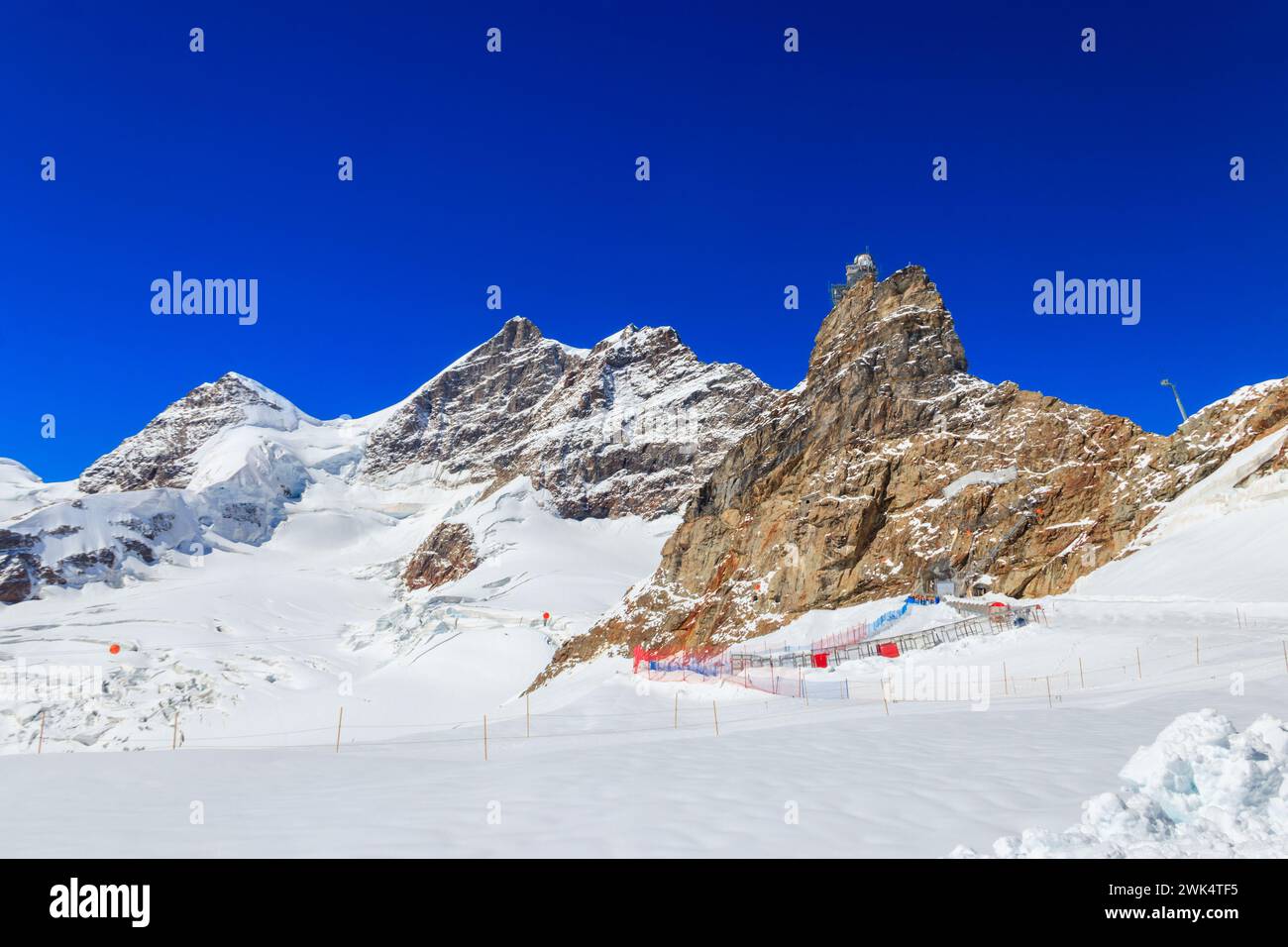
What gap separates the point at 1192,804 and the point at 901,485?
61.0 m

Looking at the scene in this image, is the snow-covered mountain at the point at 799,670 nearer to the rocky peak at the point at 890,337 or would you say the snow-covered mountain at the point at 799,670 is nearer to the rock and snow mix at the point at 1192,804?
the rock and snow mix at the point at 1192,804

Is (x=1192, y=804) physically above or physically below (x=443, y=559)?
above

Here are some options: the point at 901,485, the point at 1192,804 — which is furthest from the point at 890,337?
the point at 1192,804

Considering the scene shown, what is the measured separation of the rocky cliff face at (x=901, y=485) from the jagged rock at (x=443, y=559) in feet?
297

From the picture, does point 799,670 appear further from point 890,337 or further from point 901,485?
point 890,337

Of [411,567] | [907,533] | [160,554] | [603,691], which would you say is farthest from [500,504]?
[603,691]

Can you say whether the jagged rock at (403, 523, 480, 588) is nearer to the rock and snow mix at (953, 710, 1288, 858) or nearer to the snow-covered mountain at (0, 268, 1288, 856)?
the snow-covered mountain at (0, 268, 1288, 856)

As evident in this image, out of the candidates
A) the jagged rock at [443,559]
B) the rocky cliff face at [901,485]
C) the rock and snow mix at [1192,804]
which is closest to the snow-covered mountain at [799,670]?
the rock and snow mix at [1192,804]

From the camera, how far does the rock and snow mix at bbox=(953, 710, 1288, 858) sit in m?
6.10

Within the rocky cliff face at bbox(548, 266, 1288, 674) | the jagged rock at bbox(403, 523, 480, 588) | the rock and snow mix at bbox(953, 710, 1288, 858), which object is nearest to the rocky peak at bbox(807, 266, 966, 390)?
the rocky cliff face at bbox(548, 266, 1288, 674)

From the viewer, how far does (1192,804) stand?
283 inches

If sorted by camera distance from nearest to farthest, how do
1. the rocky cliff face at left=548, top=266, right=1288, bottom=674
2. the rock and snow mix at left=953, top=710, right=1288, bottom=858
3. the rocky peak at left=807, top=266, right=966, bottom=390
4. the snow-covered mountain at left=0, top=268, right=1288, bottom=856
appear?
the rock and snow mix at left=953, top=710, right=1288, bottom=858 → the snow-covered mountain at left=0, top=268, right=1288, bottom=856 → the rocky cliff face at left=548, top=266, right=1288, bottom=674 → the rocky peak at left=807, top=266, right=966, bottom=390

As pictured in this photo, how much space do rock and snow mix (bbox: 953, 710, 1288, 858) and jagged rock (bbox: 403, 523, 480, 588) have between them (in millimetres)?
161450
